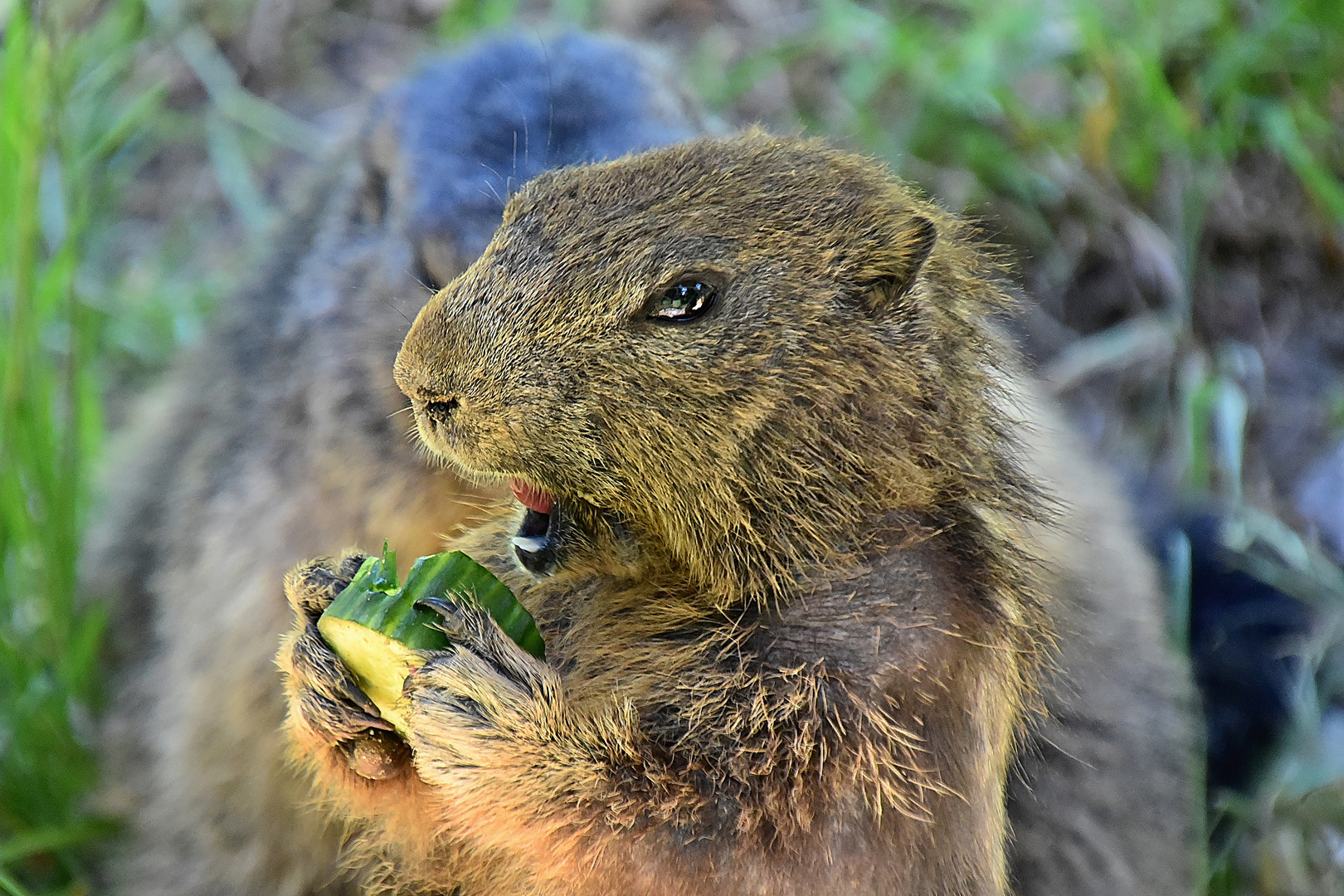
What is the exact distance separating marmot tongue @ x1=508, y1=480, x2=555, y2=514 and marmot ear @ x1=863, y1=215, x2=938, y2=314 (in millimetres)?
617

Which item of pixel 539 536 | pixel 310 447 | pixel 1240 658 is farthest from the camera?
pixel 1240 658

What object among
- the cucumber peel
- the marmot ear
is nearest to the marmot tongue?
the cucumber peel

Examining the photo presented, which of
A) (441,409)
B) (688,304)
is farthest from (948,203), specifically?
(441,409)

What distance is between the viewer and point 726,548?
2.36 meters

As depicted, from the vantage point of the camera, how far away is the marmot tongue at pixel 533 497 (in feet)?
8.01

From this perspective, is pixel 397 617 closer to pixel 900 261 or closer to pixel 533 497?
pixel 533 497

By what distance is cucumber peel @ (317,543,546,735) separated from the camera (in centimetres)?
230

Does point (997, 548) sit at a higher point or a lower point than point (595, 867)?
higher

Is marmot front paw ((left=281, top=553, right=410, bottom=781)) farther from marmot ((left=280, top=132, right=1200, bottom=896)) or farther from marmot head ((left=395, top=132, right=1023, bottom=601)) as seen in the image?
marmot head ((left=395, top=132, right=1023, bottom=601))

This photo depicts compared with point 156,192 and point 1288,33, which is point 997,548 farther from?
point 156,192

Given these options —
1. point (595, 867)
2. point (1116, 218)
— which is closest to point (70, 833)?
point (595, 867)

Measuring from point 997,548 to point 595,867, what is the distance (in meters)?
0.84

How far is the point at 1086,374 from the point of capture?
5.17 meters

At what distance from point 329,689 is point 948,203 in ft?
7.12
